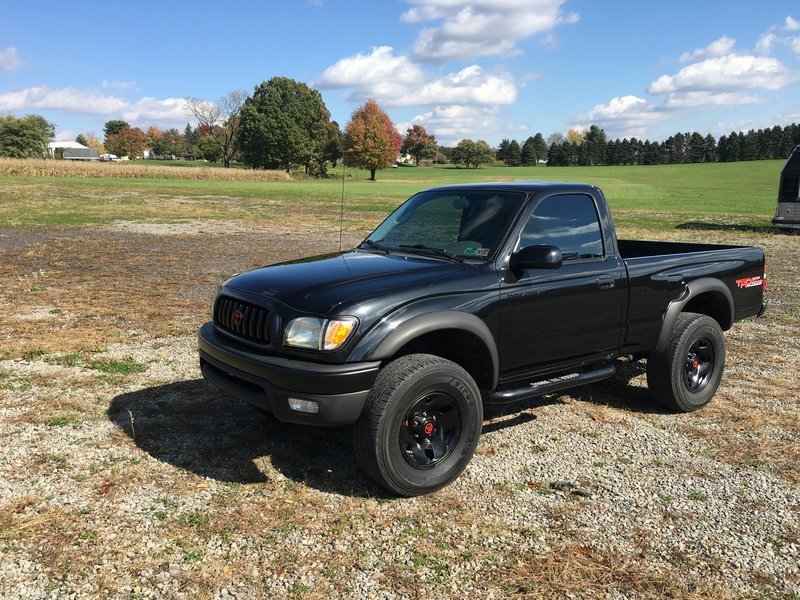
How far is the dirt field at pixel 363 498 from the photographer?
9.84 feet

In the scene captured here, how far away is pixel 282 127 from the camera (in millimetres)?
88938

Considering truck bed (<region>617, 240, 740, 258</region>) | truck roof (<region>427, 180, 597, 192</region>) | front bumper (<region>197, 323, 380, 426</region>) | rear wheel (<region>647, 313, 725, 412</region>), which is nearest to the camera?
front bumper (<region>197, 323, 380, 426</region>)

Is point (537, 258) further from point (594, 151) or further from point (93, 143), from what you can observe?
point (93, 143)

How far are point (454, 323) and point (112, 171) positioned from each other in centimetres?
6703

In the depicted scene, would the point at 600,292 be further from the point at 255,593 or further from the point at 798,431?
the point at 255,593

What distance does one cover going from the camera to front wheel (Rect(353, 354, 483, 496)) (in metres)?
3.53

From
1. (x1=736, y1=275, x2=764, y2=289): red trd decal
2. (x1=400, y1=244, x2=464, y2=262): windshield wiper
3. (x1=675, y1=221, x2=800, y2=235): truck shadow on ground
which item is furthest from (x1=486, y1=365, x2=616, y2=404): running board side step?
(x1=675, y1=221, x2=800, y2=235): truck shadow on ground

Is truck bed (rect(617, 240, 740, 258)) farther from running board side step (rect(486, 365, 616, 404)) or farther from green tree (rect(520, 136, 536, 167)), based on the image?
green tree (rect(520, 136, 536, 167))

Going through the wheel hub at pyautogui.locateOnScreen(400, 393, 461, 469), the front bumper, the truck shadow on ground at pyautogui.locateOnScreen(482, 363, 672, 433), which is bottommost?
the truck shadow on ground at pyautogui.locateOnScreen(482, 363, 672, 433)

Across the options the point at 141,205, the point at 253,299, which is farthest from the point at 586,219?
the point at 141,205

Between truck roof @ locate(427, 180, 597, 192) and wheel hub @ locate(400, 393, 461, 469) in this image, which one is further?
truck roof @ locate(427, 180, 597, 192)

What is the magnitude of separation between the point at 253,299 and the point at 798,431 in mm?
4202

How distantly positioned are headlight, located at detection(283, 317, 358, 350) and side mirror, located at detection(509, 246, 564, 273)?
123 centimetres

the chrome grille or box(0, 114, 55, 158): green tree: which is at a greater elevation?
box(0, 114, 55, 158): green tree
